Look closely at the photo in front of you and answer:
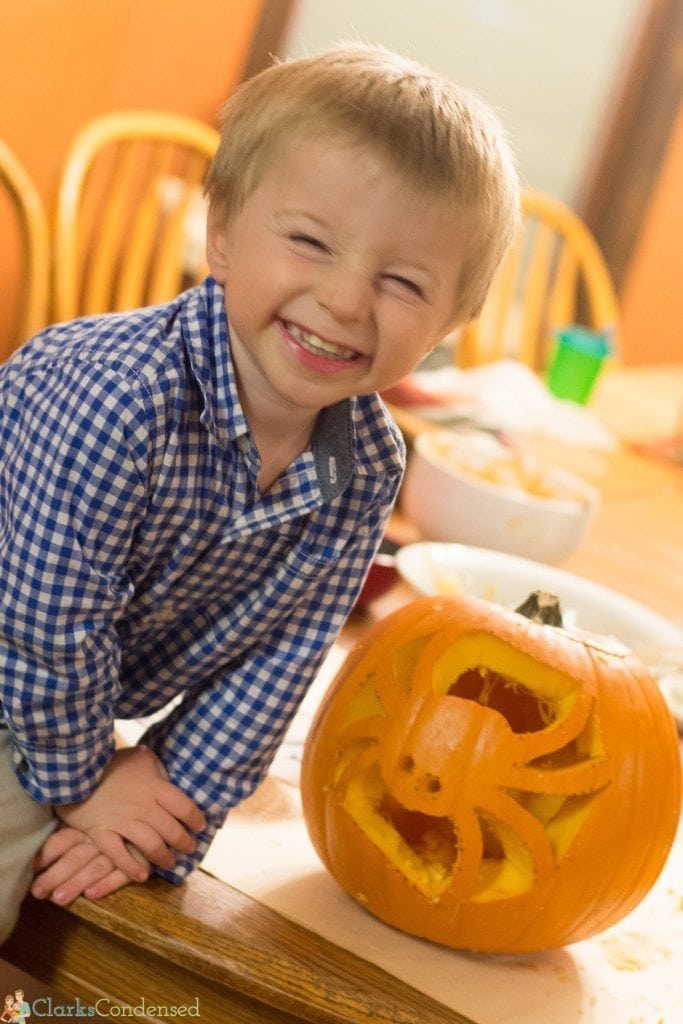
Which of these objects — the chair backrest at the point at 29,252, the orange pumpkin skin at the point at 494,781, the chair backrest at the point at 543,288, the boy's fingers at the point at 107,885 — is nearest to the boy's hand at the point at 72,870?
the boy's fingers at the point at 107,885

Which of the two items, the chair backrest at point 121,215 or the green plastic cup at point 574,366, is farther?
the green plastic cup at point 574,366

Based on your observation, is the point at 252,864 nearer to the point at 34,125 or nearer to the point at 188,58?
the point at 34,125

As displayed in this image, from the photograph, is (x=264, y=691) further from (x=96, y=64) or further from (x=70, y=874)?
(x=96, y=64)

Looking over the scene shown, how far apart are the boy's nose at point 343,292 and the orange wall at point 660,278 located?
11.9 ft

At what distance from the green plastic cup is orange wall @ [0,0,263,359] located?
1108 millimetres

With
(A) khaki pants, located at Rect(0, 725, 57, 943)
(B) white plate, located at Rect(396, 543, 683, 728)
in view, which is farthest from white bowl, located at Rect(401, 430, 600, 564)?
(A) khaki pants, located at Rect(0, 725, 57, 943)

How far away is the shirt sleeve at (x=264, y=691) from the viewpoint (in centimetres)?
90

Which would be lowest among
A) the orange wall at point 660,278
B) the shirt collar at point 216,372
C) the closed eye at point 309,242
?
the orange wall at point 660,278

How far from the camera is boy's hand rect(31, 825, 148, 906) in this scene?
78 centimetres

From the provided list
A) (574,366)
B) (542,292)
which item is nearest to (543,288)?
(542,292)

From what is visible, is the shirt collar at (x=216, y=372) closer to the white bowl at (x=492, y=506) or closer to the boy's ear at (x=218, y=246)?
the boy's ear at (x=218, y=246)

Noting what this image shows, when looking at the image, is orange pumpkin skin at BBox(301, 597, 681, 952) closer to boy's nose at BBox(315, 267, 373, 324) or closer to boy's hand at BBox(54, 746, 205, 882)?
boy's hand at BBox(54, 746, 205, 882)

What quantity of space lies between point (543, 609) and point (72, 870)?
0.33 metres

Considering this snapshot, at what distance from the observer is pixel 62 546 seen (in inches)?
30.4
